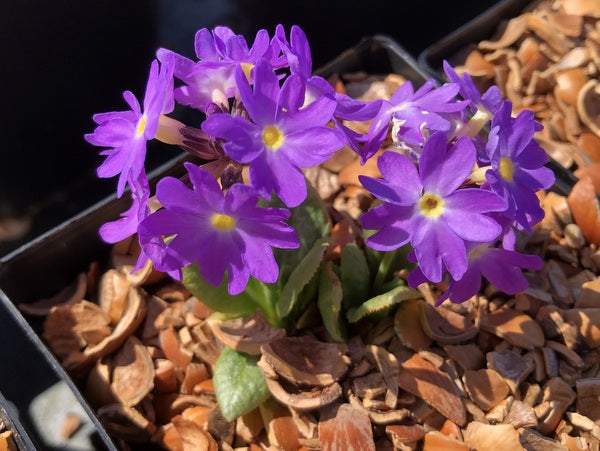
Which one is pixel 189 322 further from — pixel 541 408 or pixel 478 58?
pixel 478 58

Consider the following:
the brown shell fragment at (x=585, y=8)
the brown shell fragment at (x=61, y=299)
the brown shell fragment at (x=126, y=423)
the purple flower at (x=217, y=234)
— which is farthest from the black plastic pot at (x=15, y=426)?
the brown shell fragment at (x=585, y=8)

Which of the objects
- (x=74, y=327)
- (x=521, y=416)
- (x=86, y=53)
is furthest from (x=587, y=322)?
(x=86, y=53)

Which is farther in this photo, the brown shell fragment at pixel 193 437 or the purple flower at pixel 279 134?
the brown shell fragment at pixel 193 437

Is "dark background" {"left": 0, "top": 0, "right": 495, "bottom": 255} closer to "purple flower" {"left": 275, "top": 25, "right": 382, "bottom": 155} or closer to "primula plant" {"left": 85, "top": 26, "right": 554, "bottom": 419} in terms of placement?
"primula plant" {"left": 85, "top": 26, "right": 554, "bottom": 419}

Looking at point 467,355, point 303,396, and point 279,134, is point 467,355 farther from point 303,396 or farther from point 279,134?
point 279,134

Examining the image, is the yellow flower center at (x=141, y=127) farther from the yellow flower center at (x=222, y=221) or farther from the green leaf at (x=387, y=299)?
the green leaf at (x=387, y=299)

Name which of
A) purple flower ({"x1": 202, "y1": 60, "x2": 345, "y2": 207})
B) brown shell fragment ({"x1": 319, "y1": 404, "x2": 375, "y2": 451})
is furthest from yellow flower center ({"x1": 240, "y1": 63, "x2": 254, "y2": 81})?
brown shell fragment ({"x1": 319, "y1": 404, "x2": 375, "y2": 451})
